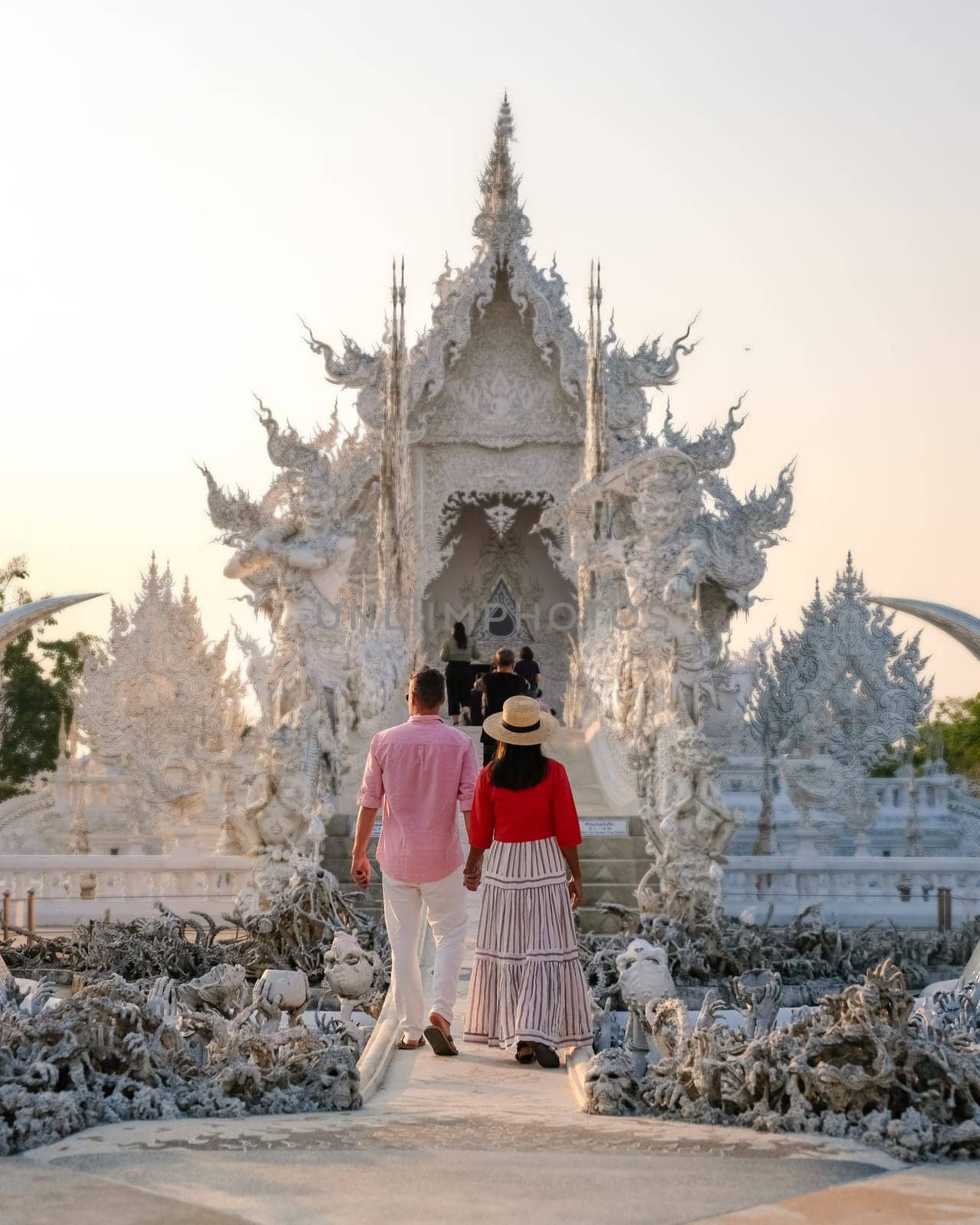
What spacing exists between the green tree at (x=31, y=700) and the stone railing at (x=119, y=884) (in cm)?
1737

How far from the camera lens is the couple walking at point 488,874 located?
5.27 meters

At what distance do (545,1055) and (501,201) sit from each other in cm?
1555

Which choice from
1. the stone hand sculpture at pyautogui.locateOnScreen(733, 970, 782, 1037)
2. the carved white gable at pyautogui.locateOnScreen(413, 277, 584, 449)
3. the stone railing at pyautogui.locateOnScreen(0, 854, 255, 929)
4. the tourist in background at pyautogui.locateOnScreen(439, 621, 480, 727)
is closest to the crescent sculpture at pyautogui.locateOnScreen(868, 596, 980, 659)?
the stone hand sculpture at pyautogui.locateOnScreen(733, 970, 782, 1037)

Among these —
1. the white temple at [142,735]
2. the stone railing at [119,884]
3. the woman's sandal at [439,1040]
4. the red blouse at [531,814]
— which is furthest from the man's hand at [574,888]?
the white temple at [142,735]

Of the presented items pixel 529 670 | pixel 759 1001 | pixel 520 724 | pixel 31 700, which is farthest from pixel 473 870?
pixel 31 700

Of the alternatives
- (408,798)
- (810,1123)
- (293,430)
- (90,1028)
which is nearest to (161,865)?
(408,798)

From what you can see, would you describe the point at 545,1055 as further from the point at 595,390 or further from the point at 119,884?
the point at 595,390

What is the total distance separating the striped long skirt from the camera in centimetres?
525

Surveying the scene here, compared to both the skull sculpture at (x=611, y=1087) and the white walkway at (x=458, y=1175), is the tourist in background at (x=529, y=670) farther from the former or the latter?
the white walkway at (x=458, y=1175)

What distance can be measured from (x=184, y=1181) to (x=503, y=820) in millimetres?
2002

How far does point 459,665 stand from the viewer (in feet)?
49.4

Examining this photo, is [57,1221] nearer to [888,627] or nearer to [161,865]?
[161,865]

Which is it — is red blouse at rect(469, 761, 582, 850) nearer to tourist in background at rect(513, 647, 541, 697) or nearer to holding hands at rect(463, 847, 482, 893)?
holding hands at rect(463, 847, 482, 893)

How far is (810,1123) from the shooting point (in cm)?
408
